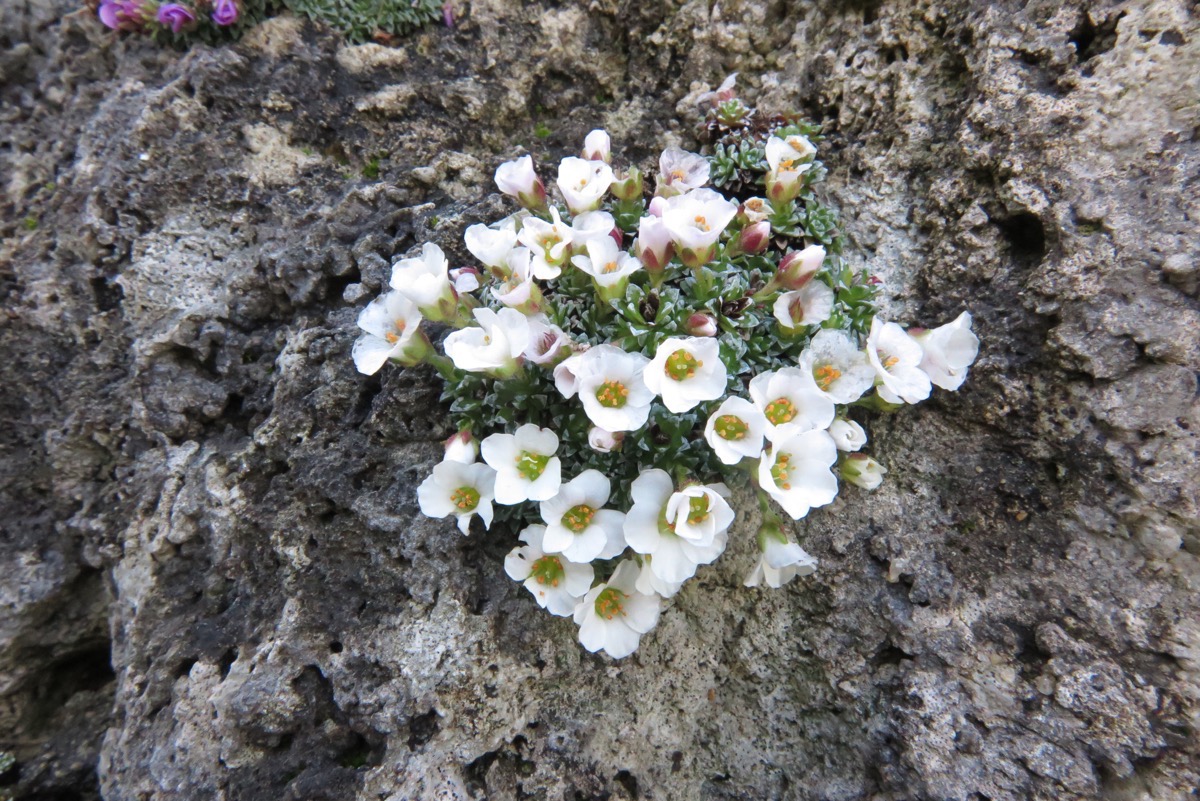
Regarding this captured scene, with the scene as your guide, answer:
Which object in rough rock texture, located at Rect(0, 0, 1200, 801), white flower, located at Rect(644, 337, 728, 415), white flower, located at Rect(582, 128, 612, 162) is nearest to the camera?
white flower, located at Rect(644, 337, 728, 415)

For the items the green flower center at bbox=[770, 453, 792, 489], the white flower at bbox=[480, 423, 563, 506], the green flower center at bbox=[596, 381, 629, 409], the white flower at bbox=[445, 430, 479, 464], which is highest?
the green flower center at bbox=[596, 381, 629, 409]

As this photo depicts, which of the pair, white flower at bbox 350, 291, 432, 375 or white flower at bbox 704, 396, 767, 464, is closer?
white flower at bbox 704, 396, 767, 464

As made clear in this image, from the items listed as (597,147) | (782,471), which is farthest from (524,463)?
(597,147)

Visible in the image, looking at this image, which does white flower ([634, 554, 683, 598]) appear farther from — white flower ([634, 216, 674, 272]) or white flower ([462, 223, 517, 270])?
white flower ([462, 223, 517, 270])

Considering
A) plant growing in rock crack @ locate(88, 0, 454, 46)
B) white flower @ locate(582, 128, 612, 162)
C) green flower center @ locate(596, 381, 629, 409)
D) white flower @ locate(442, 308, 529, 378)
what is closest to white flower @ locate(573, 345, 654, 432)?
green flower center @ locate(596, 381, 629, 409)

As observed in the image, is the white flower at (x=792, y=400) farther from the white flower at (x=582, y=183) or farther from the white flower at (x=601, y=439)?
the white flower at (x=582, y=183)

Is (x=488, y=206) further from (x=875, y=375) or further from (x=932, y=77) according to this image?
(x=932, y=77)
